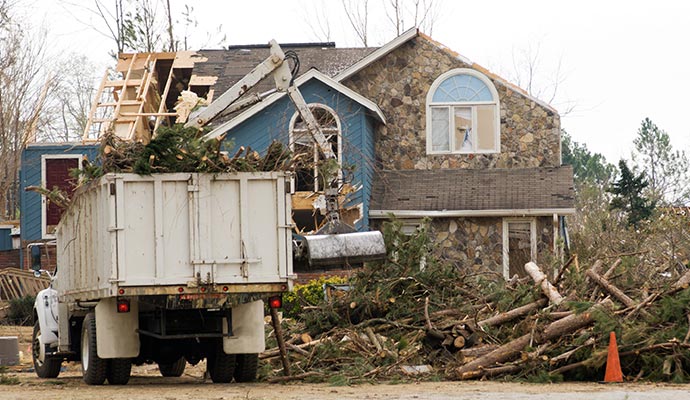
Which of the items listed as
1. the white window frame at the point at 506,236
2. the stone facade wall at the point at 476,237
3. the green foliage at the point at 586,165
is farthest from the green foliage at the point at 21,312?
the green foliage at the point at 586,165

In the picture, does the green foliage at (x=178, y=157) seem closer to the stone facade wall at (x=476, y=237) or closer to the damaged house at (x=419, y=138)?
the damaged house at (x=419, y=138)

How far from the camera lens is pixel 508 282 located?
18.6 meters

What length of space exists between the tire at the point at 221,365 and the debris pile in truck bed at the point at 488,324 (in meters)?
0.62

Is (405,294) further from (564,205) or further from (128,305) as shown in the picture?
(564,205)

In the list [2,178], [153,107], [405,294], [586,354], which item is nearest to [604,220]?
[153,107]

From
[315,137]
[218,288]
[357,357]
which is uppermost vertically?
[315,137]

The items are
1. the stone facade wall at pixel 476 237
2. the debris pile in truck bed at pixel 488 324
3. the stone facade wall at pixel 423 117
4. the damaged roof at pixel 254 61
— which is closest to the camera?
the debris pile in truck bed at pixel 488 324

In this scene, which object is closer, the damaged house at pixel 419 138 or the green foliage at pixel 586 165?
the damaged house at pixel 419 138

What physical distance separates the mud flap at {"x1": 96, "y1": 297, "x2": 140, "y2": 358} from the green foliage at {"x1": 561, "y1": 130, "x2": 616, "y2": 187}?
193ft

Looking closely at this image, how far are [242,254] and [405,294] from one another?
4.14 metres

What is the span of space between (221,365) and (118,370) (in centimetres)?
129

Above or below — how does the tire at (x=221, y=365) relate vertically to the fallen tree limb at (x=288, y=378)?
above

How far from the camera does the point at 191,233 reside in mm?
13539

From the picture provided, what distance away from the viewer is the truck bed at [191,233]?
13.4m
